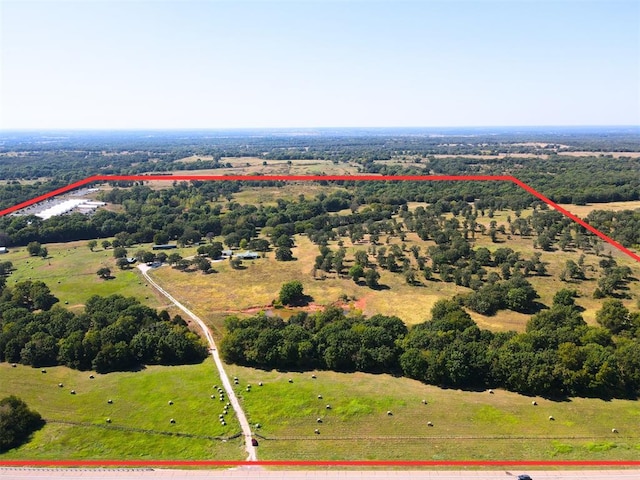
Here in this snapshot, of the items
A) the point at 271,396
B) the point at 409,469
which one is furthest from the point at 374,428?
the point at 271,396

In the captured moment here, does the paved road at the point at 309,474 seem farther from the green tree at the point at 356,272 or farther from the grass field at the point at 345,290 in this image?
the green tree at the point at 356,272

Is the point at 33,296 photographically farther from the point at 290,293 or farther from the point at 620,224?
the point at 620,224

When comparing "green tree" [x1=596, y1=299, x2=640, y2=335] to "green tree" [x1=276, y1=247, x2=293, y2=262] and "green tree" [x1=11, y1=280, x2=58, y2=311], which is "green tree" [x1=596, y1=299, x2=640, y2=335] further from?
"green tree" [x1=11, y1=280, x2=58, y2=311]

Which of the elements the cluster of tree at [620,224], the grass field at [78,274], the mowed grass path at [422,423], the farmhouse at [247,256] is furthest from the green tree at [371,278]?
the cluster of tree at [620,224]

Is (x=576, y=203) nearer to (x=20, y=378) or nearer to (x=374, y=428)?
(x=374, y=428)

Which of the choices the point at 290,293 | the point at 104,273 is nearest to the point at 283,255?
the point at 290,293
